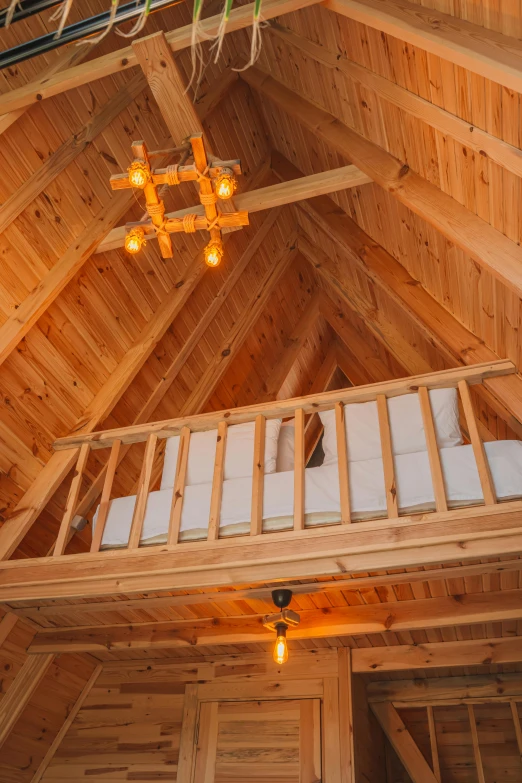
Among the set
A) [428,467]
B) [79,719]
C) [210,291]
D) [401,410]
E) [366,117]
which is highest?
[210,291]

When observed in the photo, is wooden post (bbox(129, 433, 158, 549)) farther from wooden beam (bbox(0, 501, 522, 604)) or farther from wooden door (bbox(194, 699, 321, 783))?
wooden door (bbox(194, 699, 321, 783))

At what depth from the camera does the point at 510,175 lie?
8.19 ft

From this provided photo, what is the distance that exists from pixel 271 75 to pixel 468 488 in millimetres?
2941

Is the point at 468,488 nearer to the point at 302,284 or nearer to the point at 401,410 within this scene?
the point at 401,410

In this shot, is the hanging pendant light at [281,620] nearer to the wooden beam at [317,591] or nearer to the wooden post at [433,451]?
the wooden beam at [317,591]

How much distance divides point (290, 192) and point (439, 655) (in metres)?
2.85

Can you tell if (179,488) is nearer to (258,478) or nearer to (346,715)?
(258,478)

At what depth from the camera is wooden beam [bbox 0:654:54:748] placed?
152 inches

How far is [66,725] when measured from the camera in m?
4.46

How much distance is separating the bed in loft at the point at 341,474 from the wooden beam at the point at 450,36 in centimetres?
139

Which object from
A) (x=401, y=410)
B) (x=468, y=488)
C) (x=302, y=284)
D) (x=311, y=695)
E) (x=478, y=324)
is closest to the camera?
(x=468, y=488)

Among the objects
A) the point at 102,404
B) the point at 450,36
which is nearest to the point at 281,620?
the point at 102,404

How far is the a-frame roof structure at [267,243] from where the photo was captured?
8.62 feet

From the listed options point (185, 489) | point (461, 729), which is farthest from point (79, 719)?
point (461, 729)
